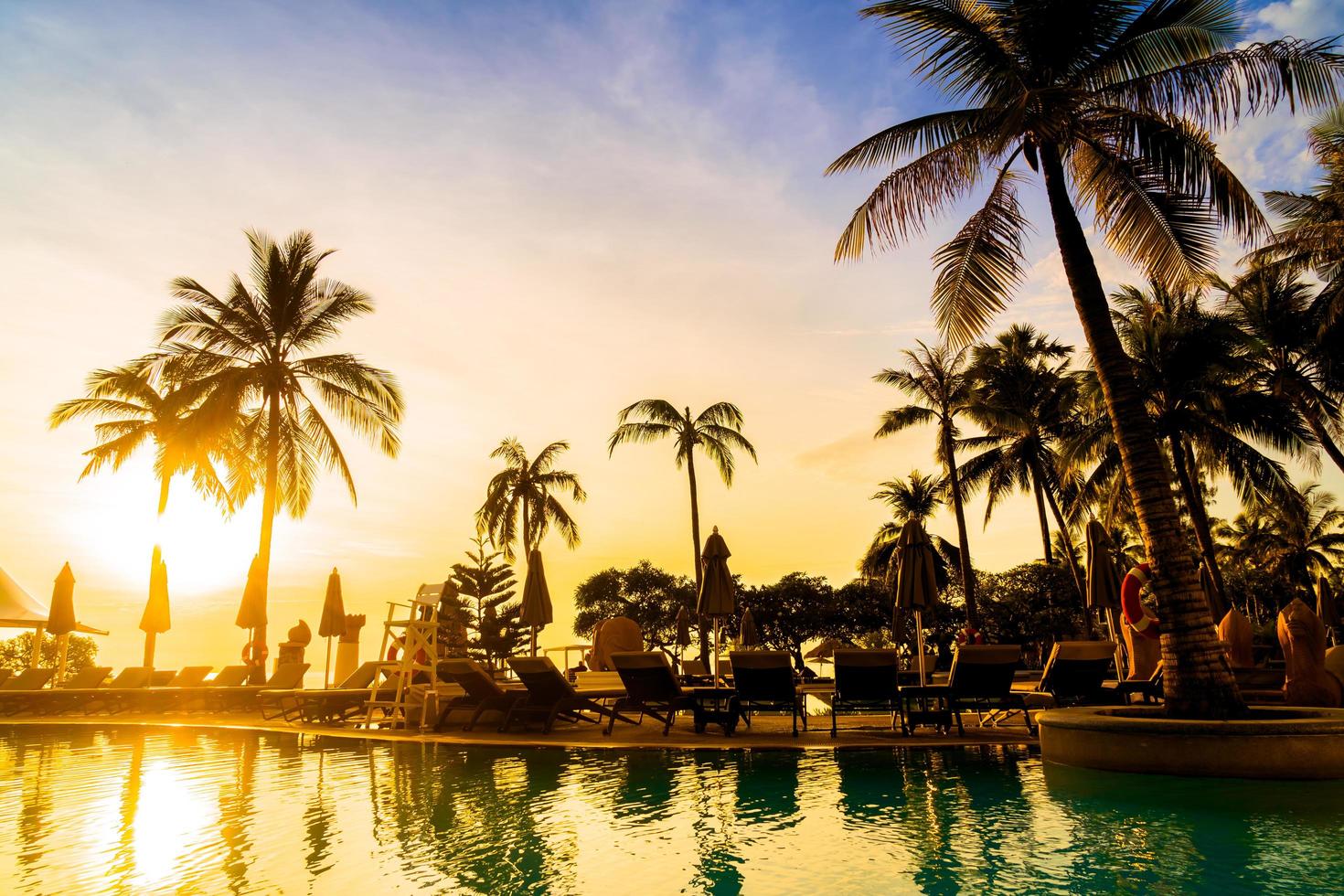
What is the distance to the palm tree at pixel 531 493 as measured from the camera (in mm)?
33250

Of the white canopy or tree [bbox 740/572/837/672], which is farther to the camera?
tree [bbox 740/572/837/672]

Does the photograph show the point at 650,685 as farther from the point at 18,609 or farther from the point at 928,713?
the point at 18,609

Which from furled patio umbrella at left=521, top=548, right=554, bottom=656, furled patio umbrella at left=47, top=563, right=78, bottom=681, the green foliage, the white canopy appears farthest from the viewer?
the green foliage

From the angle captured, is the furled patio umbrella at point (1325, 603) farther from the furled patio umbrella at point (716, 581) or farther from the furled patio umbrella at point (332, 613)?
the furled patio umbrella at point (332, 613)

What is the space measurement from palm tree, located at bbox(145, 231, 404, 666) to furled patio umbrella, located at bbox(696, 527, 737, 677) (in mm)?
10483

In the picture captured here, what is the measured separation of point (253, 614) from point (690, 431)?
1367cm

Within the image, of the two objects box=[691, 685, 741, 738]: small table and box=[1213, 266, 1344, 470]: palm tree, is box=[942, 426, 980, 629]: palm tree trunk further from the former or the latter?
box=[691, 685, 741, 738]: small table

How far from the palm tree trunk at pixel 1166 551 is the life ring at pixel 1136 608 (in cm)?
308

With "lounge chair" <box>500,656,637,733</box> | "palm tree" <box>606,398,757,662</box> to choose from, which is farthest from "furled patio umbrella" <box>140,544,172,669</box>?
"palm tree" <box>606,398,757,662</box>

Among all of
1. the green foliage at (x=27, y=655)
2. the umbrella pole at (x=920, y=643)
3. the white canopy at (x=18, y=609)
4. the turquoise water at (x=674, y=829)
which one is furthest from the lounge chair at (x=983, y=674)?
the green foliage at (x=27, y=655)

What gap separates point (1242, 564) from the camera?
53.3m

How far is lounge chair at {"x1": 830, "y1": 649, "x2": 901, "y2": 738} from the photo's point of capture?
9.62 metres

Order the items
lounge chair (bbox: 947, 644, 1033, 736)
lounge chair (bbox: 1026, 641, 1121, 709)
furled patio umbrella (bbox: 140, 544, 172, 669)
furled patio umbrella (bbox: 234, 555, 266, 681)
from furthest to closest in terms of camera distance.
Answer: furled patio umbrella (bbox: 140, 544, 172, 669)
furled patio umbrella (bbox: 234, 555, 266, 681)
lounge chair (bbox: 1026, 641, 1121, 709)
lounge chair (bbox: 947, 644, 1033, 736)

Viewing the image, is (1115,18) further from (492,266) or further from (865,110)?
(492,266)
